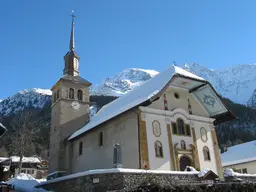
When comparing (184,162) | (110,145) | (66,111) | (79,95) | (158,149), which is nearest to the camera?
(158,149)

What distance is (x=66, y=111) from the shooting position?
1310 inches

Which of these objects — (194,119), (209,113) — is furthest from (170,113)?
(209,113)

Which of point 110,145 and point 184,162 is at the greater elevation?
point 110,145

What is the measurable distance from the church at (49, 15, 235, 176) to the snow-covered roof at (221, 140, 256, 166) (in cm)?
1864

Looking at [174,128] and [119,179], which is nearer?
[119,179]

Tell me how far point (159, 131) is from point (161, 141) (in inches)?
30.5

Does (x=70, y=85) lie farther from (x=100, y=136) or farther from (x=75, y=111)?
(x=100, y=136)

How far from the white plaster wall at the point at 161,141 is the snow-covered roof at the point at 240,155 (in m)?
24.1

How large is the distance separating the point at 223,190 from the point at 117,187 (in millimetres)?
6369

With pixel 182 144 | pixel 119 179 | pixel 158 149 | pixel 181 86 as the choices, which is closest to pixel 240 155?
pixel 181 86

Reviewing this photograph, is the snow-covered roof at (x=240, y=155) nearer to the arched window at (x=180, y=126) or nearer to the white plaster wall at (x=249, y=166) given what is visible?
the white plaster wall at (x=249, y=166)

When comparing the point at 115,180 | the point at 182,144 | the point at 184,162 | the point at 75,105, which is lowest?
the point at 115,180

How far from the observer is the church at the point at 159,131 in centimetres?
2194

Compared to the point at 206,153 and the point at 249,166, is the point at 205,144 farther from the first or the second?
the point at 249,166
